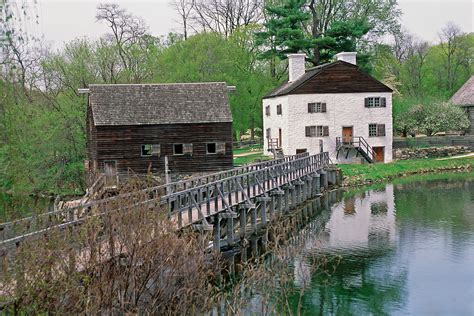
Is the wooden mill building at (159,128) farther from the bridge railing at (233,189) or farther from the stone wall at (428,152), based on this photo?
the stone wall at (428,152)

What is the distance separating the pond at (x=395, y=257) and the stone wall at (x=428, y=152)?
14.6 meters

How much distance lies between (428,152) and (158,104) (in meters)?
23.9

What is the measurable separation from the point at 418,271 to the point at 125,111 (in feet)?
74.2

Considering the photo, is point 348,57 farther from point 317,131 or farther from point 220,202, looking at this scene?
point 220,202

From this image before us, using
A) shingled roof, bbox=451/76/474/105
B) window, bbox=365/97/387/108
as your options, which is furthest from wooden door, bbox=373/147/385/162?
Result: shingled roof, bbox=451/76/474/105

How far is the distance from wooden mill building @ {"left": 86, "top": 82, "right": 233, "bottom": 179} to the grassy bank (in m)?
9.69

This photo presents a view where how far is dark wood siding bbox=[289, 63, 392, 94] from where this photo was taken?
49812 millimetres

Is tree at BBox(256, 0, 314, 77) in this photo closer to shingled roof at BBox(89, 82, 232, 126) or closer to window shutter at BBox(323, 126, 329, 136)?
window shutter at BBox(323, 126, 329, 136)

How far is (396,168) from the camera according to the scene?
48844 mm

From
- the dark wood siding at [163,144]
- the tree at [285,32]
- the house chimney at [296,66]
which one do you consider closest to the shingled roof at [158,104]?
the dark wood siding at [163,144]

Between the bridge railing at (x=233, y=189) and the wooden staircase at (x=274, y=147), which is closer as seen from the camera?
the bridge railing at (x=233, y=189)

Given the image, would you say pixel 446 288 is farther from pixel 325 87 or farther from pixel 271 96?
pixel 271 96

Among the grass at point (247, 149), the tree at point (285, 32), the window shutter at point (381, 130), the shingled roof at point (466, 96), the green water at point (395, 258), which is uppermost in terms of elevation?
the tree at point (285, 32)

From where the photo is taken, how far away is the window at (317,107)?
50.2 meters
